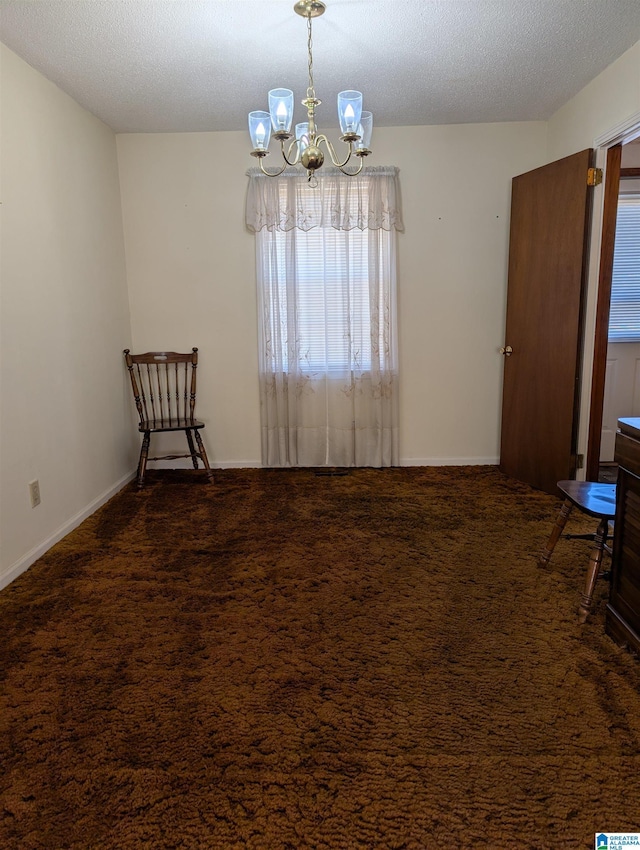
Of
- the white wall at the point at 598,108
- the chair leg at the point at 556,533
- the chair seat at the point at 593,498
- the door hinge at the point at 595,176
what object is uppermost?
the white wall at the point at 598,108

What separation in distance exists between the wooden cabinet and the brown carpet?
0.09m

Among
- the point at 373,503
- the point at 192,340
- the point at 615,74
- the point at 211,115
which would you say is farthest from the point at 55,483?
the point at 615,74

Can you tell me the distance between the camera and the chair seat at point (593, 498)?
6.40ft

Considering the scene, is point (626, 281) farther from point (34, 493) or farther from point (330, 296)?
point (34, 493)

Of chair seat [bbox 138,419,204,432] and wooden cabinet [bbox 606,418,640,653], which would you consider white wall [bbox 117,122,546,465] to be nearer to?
chair seat [bbox 138,419,204,432]

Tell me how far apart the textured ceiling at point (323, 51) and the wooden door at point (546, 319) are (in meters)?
0.59

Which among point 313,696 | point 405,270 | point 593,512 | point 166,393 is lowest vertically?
point 313,696

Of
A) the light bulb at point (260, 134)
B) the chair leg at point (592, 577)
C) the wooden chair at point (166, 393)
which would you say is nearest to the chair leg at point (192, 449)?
the wooden chair at point (166, 393)

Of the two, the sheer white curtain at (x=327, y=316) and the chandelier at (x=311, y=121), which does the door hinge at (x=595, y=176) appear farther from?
the chandelier at (x=311, y=121)

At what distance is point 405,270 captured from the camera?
3783 mm

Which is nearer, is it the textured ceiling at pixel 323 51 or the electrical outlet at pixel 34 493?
the textured ceiling at pixel 323 51

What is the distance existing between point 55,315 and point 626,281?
12.8ft

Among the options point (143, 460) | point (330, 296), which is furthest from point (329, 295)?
point (143, 460)

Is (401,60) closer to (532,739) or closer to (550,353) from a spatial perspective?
(550,353)
